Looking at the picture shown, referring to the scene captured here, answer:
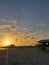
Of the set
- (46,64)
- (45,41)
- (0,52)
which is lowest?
(46,64)

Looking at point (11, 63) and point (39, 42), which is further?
point (39, 42)

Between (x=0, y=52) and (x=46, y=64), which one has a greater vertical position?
(x=0, y=52)

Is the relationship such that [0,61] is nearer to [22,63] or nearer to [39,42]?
[22,63]

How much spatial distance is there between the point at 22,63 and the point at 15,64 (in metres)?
1.20

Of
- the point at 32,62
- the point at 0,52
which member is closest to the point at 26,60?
the point at 32,62

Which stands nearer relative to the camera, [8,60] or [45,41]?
[8,60]

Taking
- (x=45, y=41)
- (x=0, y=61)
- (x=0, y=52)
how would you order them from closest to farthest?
(x=0, y=61), (x=0, y=52), (x=45, y=41)

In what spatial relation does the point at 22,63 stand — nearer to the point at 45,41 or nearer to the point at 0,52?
the point at 0,52

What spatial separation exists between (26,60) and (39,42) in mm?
21196

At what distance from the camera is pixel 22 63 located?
22656mm

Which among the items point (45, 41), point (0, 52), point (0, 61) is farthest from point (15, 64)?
point (45, 41)

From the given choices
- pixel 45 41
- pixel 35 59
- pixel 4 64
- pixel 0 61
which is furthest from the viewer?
pixel 45 41

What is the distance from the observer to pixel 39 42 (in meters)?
45.0

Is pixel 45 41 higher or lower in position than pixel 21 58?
higher
